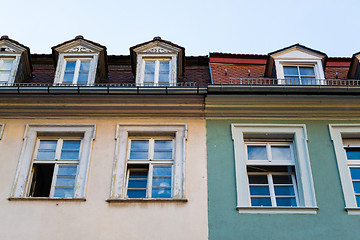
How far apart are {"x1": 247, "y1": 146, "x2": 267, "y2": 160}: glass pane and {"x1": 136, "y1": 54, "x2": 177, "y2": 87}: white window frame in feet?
7.83

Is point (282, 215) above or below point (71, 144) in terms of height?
below

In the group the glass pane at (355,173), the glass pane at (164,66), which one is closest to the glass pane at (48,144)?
the glass pane at (164,66)

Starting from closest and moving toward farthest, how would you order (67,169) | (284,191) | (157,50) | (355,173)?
(284,191) < (355,173) < (67,169) < (157,50)

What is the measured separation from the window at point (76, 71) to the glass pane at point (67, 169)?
2219 mm

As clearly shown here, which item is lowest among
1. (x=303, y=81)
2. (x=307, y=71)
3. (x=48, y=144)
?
(x=48, y=144)

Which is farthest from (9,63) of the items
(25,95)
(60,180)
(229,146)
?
(229,146)

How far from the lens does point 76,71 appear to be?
39.6 ft

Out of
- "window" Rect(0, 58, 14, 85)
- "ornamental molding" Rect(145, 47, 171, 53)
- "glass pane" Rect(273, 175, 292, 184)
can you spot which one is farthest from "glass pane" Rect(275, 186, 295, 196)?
"window" Rect(0, 58, 14, 85)

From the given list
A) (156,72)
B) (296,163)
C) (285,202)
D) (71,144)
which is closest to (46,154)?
(71,144)

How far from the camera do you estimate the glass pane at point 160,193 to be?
9.95 m

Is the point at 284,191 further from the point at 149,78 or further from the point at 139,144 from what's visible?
the point at 149,78

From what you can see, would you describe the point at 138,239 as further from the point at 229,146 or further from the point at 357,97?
the point at 357,97

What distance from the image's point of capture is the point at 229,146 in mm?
10562

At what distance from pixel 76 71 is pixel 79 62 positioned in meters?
0.30
